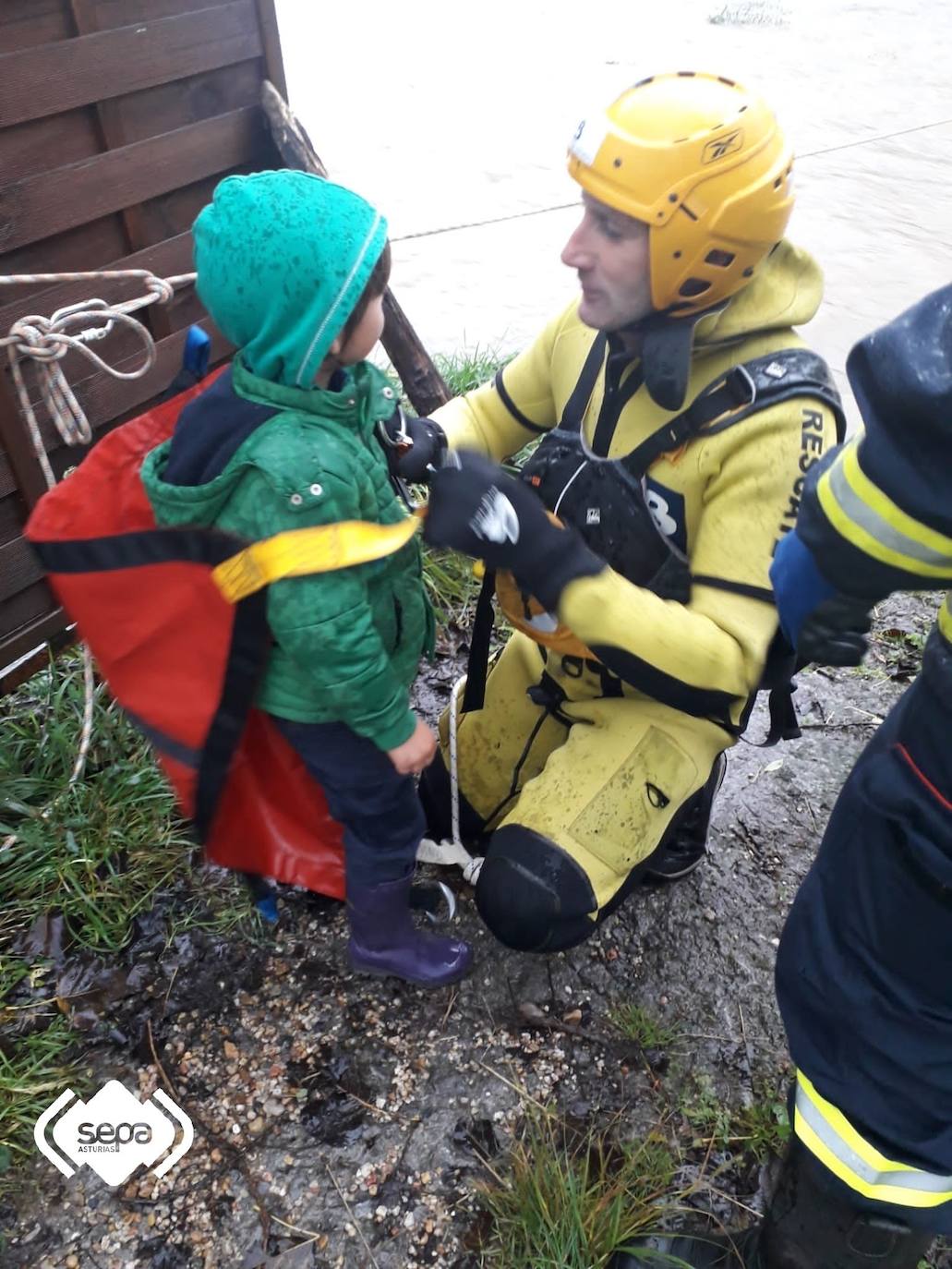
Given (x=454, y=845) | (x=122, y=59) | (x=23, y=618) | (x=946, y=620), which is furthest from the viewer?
(x=23, y=618)

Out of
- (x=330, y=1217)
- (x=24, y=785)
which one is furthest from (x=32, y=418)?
(x=330, y=1217)

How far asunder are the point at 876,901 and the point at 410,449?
135 cm

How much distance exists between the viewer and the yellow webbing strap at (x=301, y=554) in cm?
169

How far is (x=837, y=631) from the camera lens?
4.60ft

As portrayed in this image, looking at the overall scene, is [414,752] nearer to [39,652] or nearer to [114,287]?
[39,652]

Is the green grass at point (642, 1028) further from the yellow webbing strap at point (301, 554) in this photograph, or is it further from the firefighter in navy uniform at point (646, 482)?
the yellow webbing strap at point (301, 554)

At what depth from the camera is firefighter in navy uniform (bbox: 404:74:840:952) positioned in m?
1.81

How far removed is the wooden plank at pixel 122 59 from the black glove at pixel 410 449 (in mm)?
1398

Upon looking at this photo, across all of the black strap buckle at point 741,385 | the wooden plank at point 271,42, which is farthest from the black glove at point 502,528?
the wooden plank at point 271,42

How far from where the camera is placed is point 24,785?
274 cm

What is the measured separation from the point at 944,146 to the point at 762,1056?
9.36 m

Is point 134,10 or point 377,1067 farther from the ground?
point 134,10

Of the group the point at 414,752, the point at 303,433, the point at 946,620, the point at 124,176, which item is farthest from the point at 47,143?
the point at 946,620

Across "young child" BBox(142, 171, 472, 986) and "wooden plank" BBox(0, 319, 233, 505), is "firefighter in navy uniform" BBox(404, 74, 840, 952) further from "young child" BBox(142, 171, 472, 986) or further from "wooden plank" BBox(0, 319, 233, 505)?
"wooden plank" BBox(0, 319, 233, 505)
